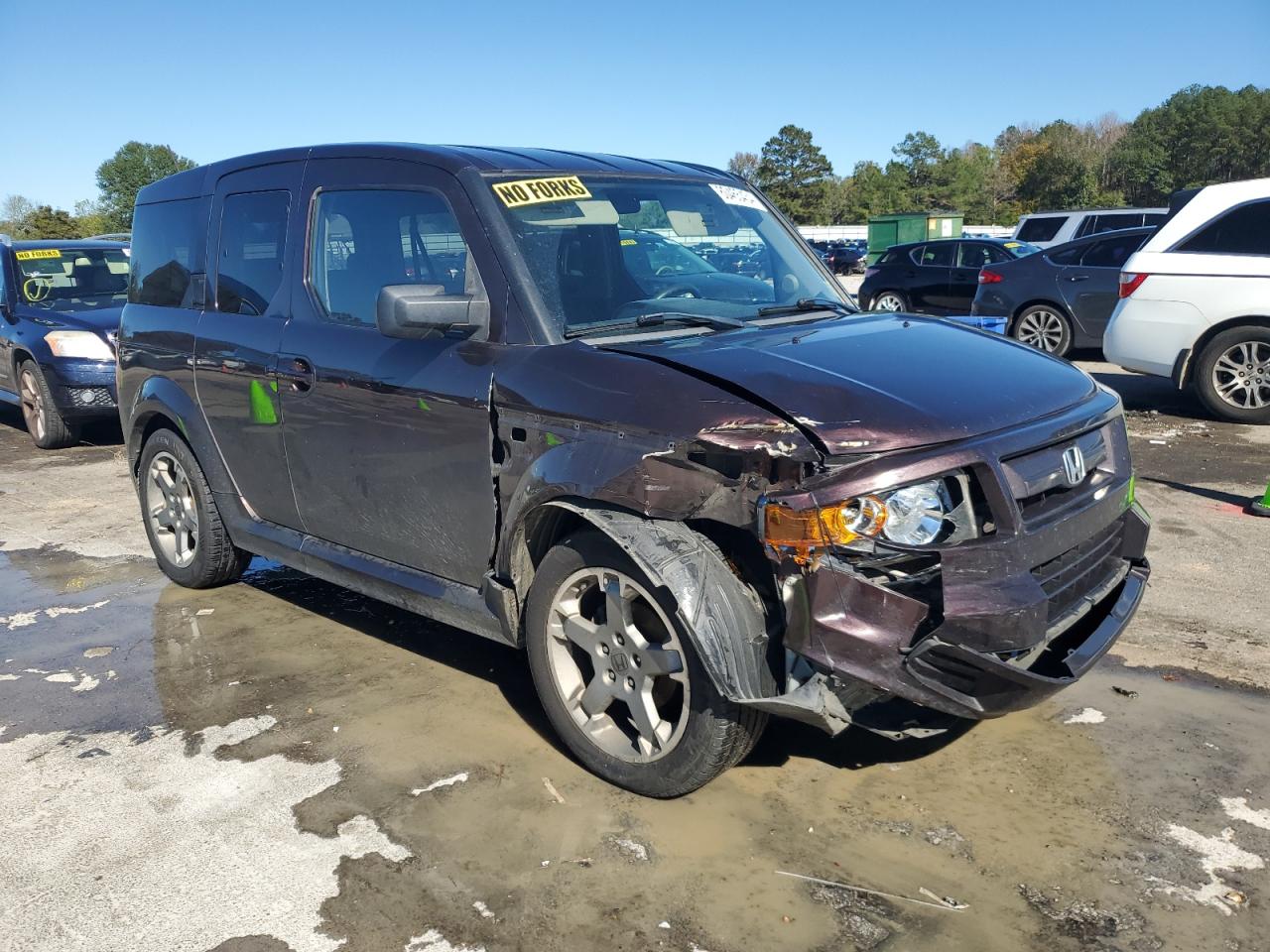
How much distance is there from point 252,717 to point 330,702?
0.29m

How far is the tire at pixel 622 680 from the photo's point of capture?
3.05 meters

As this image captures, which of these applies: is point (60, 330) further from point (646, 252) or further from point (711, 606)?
point (711, 606)

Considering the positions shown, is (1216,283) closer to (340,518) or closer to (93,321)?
(340,518)

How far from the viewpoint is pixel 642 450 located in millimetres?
3039

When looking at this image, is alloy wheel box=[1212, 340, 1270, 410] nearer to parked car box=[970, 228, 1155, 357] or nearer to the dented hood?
parked car box=[970, 228, 1155, 357]

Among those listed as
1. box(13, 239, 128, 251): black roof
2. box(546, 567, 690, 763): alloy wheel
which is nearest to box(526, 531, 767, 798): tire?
box(546, 567, 690, 763): alloy wheel

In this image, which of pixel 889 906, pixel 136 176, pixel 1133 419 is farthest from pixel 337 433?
pixel 136 176

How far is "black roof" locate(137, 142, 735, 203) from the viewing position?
3838 mm

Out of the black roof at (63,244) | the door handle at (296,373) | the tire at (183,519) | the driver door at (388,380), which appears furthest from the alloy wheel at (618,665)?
the black roof at (63,244)

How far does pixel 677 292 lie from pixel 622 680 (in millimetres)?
1439

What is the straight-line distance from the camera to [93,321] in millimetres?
9688

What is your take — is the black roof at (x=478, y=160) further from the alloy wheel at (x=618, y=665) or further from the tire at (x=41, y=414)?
the tire at (x=41, y=414)

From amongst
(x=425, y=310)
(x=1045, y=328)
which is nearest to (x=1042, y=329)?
(x=1045, y=328)

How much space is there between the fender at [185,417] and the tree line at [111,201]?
2313 inches
